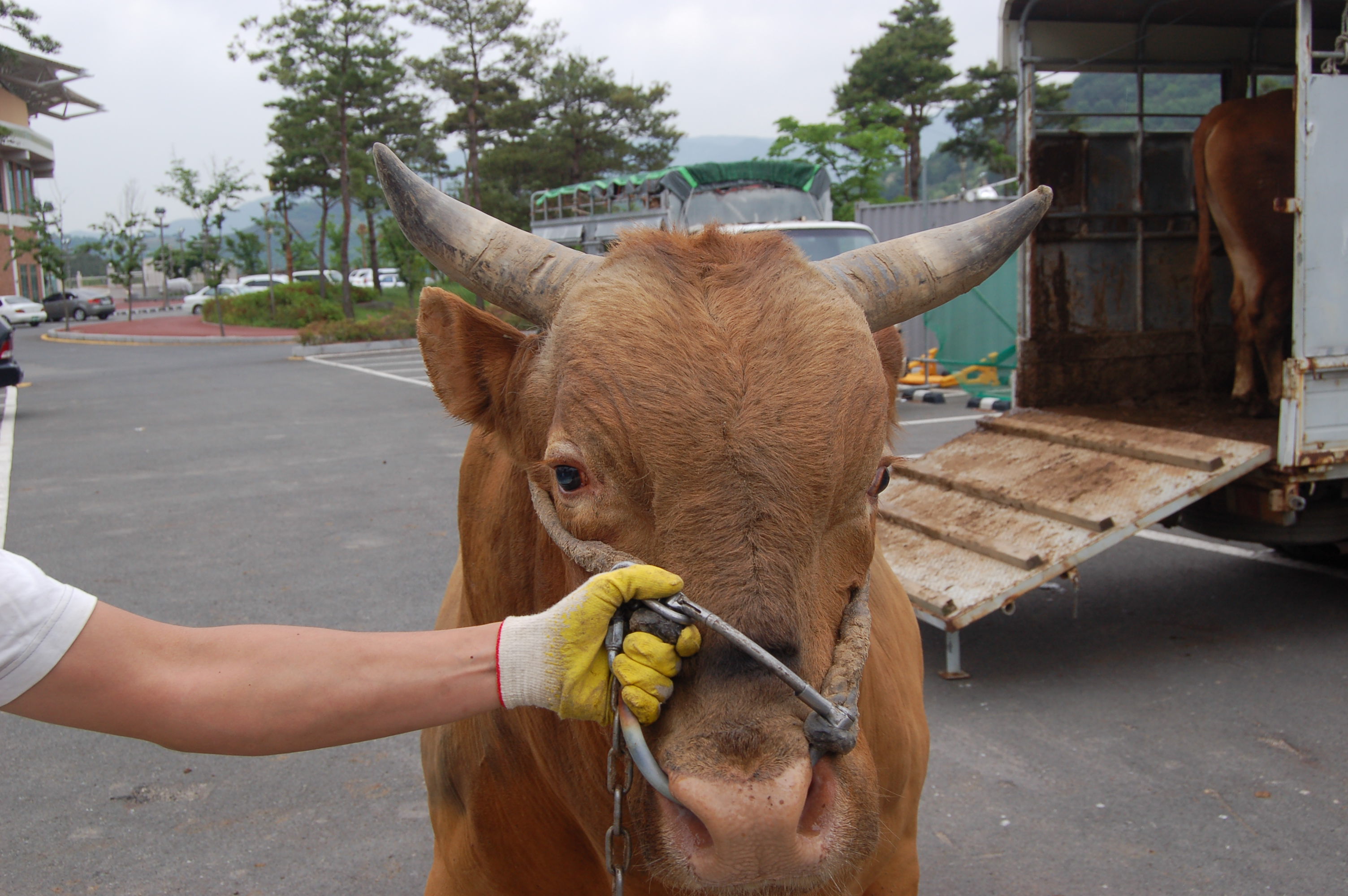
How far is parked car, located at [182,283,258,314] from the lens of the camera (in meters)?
48.4

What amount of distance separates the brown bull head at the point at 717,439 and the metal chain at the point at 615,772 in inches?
1.8

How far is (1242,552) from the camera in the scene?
24.6 feet

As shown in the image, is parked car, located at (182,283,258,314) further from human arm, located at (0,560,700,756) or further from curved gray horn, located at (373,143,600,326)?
human arm, located at (0,560,700,756)

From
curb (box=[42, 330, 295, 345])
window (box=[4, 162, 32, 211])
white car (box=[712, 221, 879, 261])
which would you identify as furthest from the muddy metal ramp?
window (box=[4, 162, 32, 211])

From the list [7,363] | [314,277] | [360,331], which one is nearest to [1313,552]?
[7,363]

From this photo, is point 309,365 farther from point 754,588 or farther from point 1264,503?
point 754,588

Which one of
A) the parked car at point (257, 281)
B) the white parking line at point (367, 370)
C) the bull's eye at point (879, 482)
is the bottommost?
the white parking line at point (367, 370)

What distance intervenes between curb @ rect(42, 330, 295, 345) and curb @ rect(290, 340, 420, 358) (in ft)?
15.0

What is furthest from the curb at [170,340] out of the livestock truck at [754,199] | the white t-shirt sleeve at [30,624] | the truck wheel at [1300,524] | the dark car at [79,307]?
the white t-shirt sleeve at [30,624]

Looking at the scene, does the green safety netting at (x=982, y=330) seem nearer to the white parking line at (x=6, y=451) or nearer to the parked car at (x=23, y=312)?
the white parking line at (x=6, y=451)

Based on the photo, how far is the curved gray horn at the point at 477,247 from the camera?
85.4 inches


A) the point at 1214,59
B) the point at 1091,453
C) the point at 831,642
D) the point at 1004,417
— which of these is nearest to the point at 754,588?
the point at 831,642

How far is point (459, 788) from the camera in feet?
8.91

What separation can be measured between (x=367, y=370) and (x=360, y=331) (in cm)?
766
